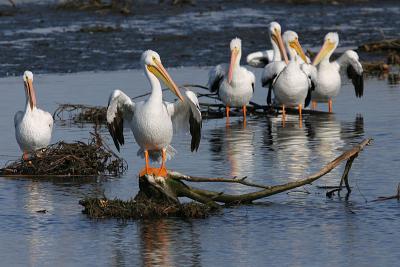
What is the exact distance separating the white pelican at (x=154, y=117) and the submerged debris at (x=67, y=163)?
17.2 inches

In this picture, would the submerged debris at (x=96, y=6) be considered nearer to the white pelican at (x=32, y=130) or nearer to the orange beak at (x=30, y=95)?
the orange beak at (x=30, y=95)

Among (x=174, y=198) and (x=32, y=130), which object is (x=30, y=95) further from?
(x=174, y=198)

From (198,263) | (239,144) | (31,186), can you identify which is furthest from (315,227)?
(239,144)

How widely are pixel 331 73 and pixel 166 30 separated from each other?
27.6ft

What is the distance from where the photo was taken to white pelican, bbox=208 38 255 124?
13062mm

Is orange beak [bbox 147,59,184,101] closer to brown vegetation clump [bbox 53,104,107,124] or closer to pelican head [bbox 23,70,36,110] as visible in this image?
pelican head [bbox 23,70,36,110]

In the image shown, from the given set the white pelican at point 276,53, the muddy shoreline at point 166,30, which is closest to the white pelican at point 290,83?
the white pelican at point 276,53

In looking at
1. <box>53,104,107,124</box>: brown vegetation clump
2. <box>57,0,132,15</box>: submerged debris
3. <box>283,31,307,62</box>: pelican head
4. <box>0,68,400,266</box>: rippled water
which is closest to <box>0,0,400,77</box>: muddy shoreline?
<box>57,0,132,15</box>: submerged debris

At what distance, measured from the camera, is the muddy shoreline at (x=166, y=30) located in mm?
18250

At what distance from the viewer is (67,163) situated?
9.49m

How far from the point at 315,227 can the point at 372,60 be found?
11.3 meters

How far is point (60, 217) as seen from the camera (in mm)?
7879

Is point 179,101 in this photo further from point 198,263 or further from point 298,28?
point 298,28

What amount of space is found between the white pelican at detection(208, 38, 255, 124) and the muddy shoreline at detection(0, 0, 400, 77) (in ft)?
13.6
